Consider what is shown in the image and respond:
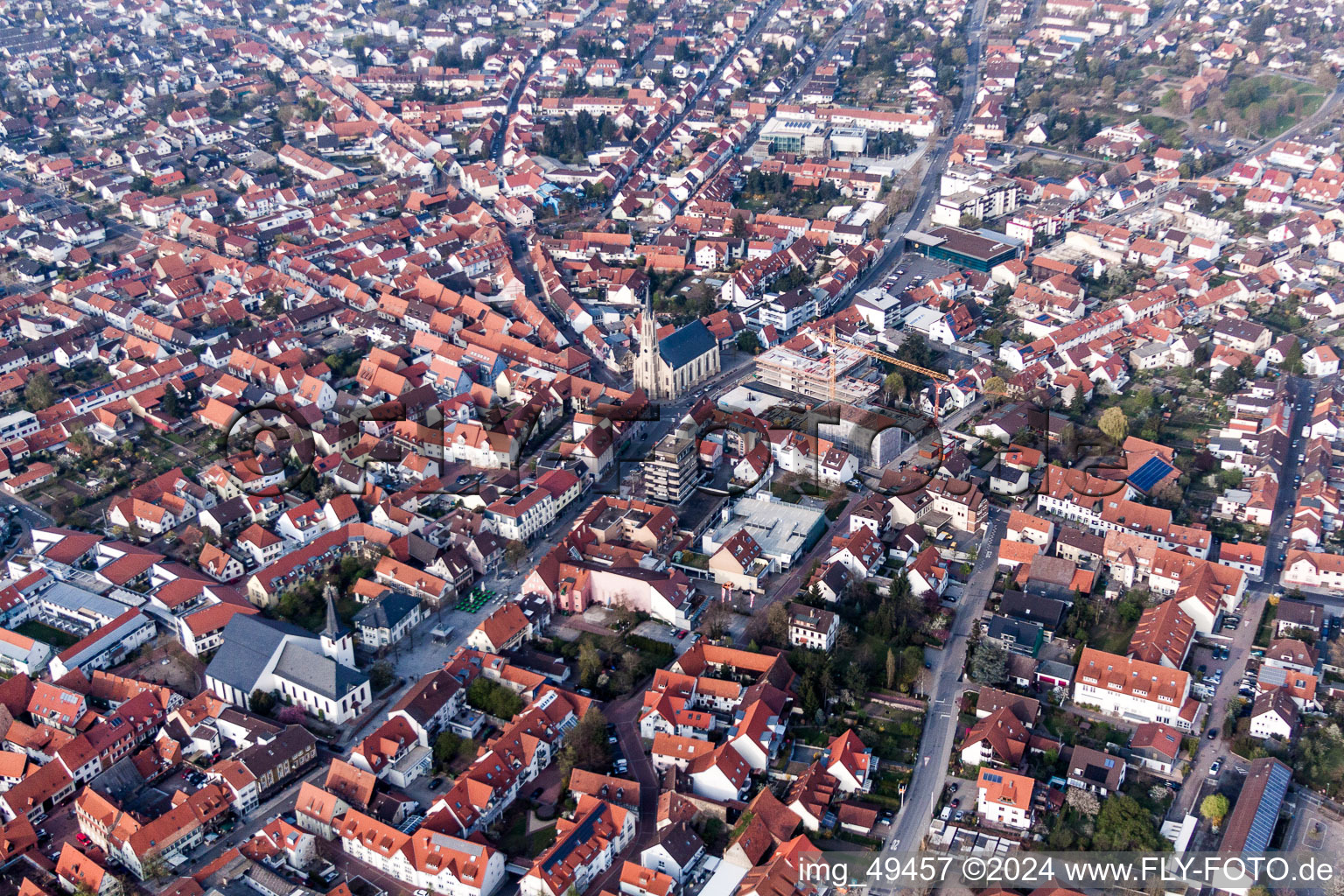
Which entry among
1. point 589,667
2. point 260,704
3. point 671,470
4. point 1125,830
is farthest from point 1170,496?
point 260,704

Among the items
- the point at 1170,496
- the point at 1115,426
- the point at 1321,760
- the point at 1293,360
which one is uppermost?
the point at 1293,360

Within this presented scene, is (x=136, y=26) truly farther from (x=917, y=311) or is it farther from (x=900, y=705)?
(x=900, y=705)

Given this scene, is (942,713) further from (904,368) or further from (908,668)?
(904,368)

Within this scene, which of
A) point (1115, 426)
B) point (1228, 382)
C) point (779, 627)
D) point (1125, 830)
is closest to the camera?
point (1125, 830)

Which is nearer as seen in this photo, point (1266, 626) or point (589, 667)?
point (589, 667)

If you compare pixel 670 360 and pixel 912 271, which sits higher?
pixel 912 271
